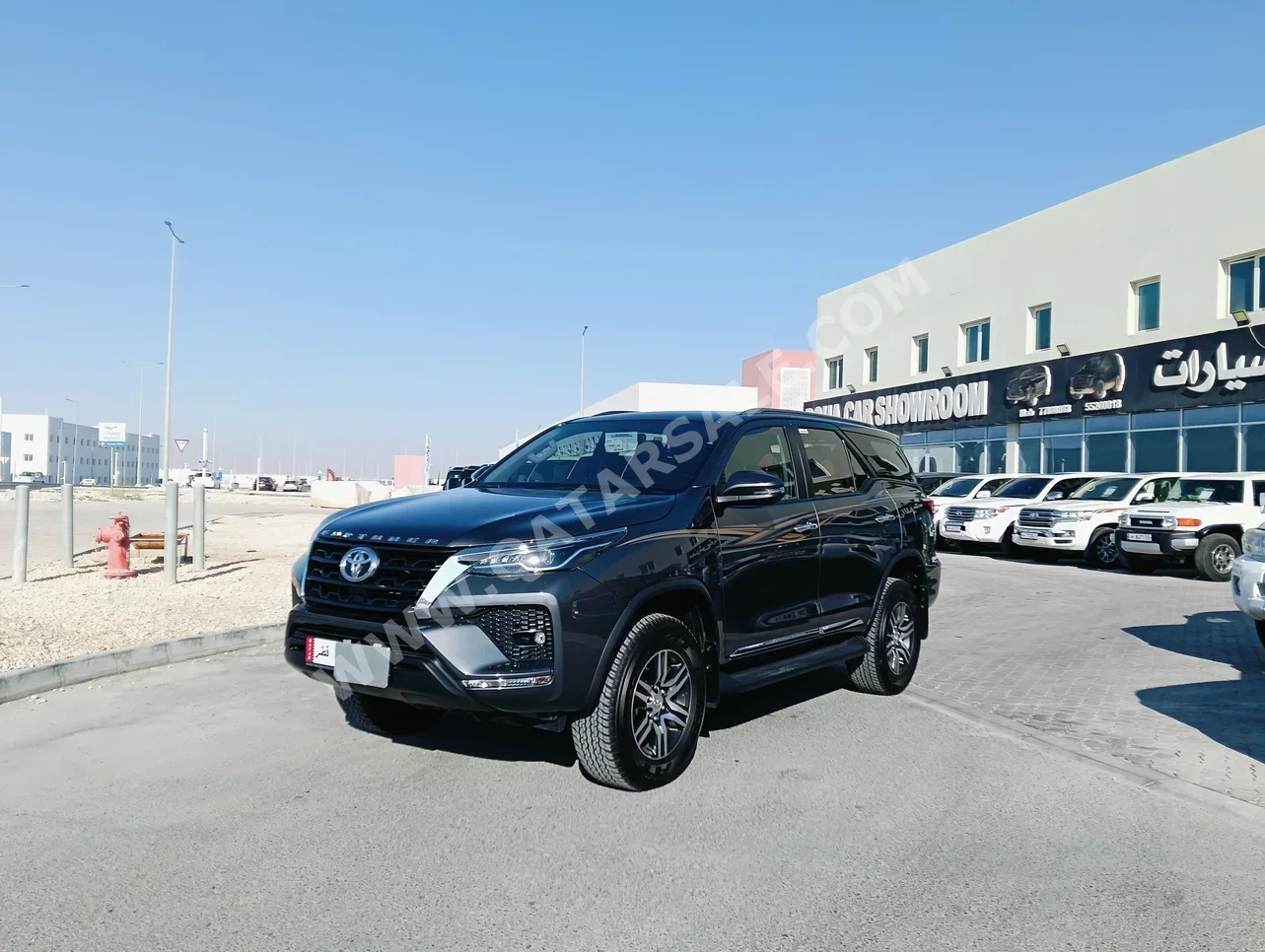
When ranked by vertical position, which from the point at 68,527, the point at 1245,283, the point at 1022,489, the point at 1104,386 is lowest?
the point at 68,527

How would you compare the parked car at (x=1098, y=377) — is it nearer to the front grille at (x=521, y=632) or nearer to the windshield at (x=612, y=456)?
the windshield at (x=612, y=456)

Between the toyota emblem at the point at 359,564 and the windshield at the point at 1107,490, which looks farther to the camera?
the windshield at the point at 1107,490

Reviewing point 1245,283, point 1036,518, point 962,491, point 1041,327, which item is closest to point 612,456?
point 1036,518

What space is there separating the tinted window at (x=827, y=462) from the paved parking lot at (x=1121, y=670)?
5.96 feet

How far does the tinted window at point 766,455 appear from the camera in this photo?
6.06 meters

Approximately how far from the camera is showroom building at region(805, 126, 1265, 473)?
23641mm

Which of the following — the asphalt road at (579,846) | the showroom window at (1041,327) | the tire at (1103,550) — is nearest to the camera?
the asphalt road at (579,846)

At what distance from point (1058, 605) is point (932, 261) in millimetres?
24549

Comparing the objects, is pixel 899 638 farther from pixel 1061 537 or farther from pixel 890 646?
pixel 1061 537

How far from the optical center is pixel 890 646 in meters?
7.32

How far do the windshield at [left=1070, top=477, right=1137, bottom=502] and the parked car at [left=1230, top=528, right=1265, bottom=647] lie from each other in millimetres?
11347

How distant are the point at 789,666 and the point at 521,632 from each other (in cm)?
208

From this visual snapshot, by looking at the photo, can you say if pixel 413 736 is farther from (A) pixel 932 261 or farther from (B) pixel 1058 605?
(A) pixel 932 261

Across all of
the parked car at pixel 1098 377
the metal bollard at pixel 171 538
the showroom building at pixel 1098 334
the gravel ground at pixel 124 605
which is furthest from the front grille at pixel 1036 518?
the metal bollard at pixel 171 538
